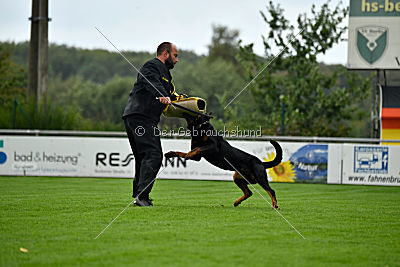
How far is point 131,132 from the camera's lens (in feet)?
29.6

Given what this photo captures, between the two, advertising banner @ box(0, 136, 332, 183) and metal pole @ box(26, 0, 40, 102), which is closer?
advertising banner @ box(0, 136, 332, 183)

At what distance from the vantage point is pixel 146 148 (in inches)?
351

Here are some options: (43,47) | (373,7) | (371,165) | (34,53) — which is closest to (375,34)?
(373,7)

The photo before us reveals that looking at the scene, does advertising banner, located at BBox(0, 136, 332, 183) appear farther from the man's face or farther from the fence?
the man's face

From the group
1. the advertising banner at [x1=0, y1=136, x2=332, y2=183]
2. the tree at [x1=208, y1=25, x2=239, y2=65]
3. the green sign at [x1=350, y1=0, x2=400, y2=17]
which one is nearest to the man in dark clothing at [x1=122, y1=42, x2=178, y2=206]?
the advertising banner at [x1=0, y1=136, x2=332, y2=183]

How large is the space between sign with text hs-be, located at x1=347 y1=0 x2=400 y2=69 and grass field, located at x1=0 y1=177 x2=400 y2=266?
13.4m

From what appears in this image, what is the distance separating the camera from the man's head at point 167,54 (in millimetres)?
9133

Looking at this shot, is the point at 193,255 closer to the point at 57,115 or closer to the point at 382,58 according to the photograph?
the point at 57,115

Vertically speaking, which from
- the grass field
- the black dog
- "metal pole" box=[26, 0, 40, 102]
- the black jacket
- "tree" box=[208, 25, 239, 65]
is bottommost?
the grass field

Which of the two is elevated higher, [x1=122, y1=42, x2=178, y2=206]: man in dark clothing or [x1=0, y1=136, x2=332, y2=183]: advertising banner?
[x1=122, y1=42, x2=178, y2=206]: man in dark clothing

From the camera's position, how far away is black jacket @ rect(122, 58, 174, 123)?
8.72 m

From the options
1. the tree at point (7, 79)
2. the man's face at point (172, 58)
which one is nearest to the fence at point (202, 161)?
the man's face at point (172, 58)

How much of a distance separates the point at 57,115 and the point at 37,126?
31.2 inches

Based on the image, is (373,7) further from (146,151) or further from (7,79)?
(7,79)
